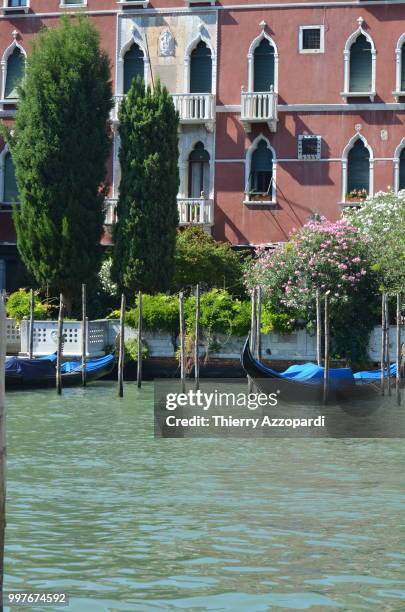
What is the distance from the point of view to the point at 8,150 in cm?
3002

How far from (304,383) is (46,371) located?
6019 millimetres

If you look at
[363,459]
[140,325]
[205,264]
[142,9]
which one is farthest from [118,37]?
[363,459]

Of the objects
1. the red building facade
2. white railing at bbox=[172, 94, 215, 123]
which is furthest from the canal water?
white railing at bbox=[172, 94, 215, 123]

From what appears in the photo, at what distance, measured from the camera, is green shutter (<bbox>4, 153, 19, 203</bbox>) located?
1178 inches

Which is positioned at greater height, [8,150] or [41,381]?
[8,150]

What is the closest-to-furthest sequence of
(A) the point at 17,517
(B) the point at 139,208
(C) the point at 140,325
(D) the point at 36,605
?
1. (D) the point at 36,605
2. (A) the point at 17,517
3. (C) the point at 140,325
4. (B) the point at 139,208

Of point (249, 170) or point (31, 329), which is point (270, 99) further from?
point (31, 329)

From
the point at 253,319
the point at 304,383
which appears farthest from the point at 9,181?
the point at 304,383

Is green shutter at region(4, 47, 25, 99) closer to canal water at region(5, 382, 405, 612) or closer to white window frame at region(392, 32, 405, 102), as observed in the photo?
white window frame at region(392, 32, 405, 102)

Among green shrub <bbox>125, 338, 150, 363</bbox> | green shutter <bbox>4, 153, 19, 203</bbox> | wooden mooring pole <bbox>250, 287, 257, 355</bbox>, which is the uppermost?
green shutter <bbox>4, 153, 19, 203</bbox>

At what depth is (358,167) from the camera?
28109mm

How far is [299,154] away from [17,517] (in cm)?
1844

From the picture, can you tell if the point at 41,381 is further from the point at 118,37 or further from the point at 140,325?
the point at 118,37

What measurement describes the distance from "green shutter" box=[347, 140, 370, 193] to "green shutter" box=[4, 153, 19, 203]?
7.66 meters
